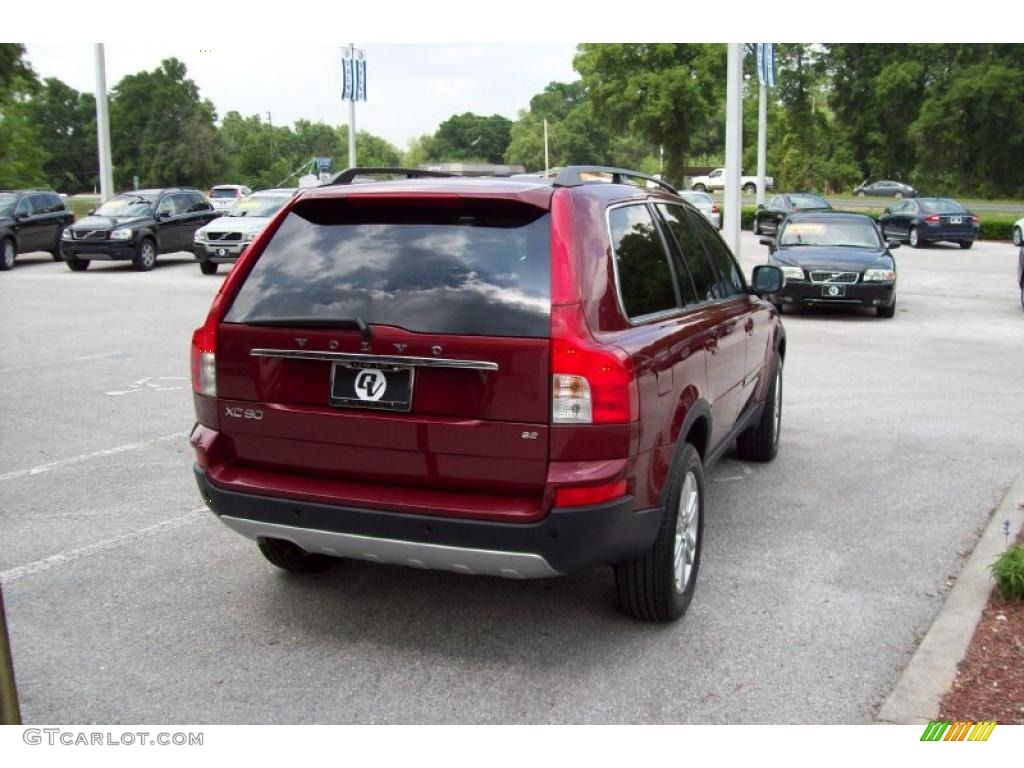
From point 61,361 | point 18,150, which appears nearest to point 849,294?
point 61,361

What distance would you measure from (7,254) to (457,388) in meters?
23.9

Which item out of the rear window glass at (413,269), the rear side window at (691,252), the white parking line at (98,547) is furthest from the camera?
the rear side window at (691,252)

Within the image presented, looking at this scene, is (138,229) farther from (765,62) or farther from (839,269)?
(765,62)

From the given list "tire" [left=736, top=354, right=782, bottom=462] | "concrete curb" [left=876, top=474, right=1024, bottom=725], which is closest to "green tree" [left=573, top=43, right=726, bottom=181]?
"tire" [left=736, top=354, right=782, bottom=462]

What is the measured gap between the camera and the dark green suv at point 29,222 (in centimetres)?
2442

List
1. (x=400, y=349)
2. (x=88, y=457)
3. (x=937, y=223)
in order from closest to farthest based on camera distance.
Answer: (x=400, y=349), (x=88, y=457), (x=937, y=223)

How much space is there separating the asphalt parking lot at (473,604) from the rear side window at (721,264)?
1.30m

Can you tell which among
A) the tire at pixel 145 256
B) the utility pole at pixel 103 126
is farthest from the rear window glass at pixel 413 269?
the utility pole at pixel 103 126

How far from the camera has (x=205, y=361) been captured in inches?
170

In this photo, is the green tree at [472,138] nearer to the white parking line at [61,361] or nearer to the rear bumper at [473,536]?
the white parking line at [61,361]

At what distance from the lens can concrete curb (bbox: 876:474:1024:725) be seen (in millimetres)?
3652

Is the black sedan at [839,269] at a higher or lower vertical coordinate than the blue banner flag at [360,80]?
lower

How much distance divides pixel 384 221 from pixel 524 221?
1.91 feet

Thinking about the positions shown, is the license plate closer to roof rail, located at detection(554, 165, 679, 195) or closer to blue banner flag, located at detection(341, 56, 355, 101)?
roof rail, located at detection(554, 165, 679, 195)
